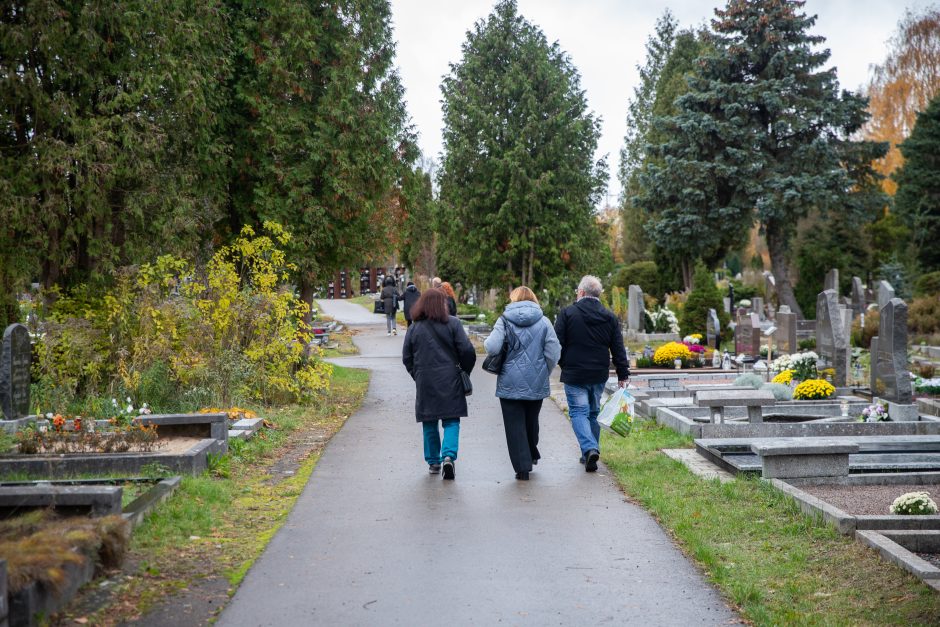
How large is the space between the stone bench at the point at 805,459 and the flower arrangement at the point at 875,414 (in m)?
4.03

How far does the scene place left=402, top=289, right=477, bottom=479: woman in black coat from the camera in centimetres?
912

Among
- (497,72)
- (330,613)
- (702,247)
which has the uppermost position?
(497,72)

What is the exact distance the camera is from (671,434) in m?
11.9

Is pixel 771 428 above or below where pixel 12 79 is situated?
below

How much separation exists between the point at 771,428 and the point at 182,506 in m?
6.82

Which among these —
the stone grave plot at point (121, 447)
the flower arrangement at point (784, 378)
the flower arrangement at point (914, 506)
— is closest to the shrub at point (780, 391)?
the flower arrangement at point (784, 378)

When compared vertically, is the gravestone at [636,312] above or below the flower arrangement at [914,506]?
above

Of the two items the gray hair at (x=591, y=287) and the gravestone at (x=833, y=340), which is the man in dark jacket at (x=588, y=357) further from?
the gravestone at (x=833, y=340)

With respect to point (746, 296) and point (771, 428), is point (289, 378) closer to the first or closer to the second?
point (771, 428)

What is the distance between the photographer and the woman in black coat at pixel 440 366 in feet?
29.9

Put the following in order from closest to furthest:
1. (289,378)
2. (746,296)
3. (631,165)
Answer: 1. (289,378)
2. (746,296)
3. (631,165)

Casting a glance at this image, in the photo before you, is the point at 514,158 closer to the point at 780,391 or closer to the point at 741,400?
the point at 780,391

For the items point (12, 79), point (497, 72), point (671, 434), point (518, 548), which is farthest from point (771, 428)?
point (497, 72)

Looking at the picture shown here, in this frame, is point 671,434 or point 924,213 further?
point 924,213
